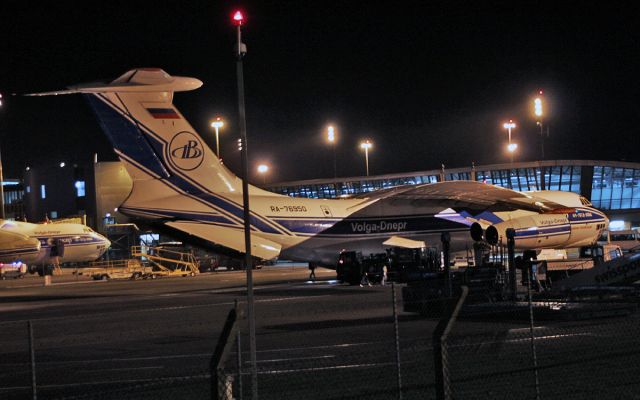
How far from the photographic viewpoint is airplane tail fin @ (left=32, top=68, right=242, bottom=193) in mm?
30969

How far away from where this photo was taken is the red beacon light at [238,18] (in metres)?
11.9

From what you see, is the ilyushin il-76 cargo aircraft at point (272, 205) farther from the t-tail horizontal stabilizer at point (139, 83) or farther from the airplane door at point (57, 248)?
the airplane door at point (57, 248)

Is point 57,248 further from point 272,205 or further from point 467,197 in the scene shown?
point 467,197

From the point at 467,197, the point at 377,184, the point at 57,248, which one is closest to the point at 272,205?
the point at 467,197

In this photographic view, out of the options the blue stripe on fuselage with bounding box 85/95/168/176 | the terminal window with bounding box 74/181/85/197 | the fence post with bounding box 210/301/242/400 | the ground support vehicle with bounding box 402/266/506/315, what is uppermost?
the terminal window with bounding box 74/181/85/197

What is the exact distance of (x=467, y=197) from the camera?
36.8 m

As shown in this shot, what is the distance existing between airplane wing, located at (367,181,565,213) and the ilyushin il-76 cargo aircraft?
5 cm

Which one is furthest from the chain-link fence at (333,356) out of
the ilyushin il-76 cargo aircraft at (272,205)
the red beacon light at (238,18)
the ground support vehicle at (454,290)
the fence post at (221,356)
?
the ilyushin il-76 cargo aircraft at (272,205)

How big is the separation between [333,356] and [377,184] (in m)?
75.6

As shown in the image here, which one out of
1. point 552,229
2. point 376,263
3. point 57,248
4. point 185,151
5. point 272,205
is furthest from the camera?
point 57,248

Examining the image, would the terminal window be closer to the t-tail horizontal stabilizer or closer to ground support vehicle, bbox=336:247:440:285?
ground support vehicle, bbox=336:247:440:285

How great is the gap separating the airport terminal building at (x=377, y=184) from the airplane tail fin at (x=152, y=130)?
37.9m

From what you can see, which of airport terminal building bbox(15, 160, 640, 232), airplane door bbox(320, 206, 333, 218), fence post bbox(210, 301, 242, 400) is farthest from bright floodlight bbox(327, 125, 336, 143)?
fence post bbox(210, 301, 242, 400)

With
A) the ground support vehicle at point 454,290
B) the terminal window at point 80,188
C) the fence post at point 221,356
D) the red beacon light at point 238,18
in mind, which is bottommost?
the ground support vehicle at point 454,290
